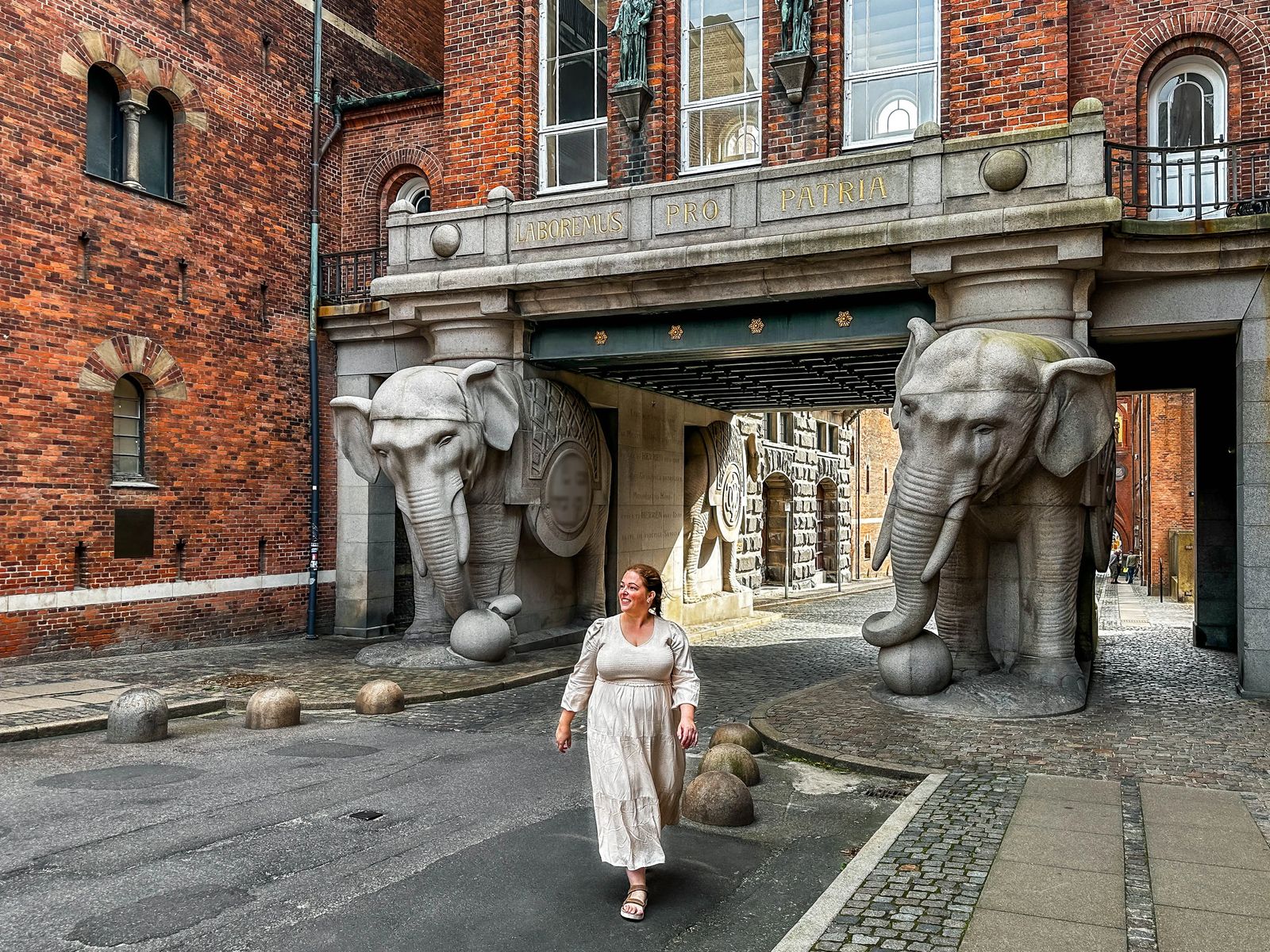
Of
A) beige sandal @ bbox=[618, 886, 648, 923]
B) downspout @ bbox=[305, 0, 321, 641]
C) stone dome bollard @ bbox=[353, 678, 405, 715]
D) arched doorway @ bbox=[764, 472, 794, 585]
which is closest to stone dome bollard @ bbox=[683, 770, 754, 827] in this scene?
beige sandal @ bbox=[618, 886, 648, 923]

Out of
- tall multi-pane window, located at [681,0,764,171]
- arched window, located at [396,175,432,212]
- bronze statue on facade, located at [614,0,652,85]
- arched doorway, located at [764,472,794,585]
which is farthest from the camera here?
arched doorway, located at [764,472,794,585]

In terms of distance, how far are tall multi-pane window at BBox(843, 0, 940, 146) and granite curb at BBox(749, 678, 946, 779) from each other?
773cm

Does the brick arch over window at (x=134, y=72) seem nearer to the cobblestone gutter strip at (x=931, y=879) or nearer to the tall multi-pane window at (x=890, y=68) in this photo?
the tall multi-pane window at (x=890, y=68)

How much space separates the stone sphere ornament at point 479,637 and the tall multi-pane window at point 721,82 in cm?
675

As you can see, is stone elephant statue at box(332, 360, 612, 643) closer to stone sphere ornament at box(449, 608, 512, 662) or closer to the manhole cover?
stone sphere ornament at box(449, 608, 512, 662)

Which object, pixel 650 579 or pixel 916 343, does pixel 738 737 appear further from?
pixel 916 343

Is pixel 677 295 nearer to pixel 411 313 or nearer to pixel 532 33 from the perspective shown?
pixel 411 313

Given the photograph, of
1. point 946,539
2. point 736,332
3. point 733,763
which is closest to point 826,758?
point 733,763

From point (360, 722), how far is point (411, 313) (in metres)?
6.47

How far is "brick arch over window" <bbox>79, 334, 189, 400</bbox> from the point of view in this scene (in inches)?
565

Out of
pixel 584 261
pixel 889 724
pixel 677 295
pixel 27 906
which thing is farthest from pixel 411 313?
pixel 27 906

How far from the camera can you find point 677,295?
43.7 ft

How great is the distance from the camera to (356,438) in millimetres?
13914

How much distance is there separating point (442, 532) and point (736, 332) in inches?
175
